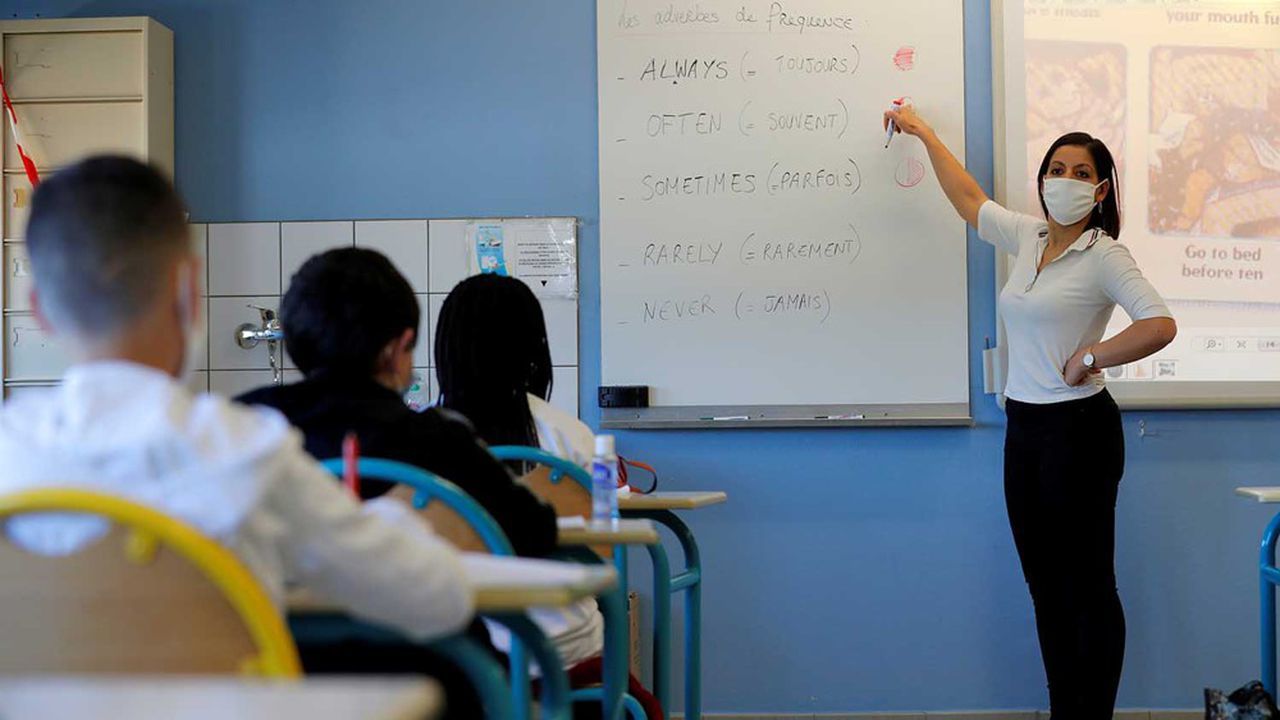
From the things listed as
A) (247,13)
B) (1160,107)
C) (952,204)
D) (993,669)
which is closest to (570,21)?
(247,13)

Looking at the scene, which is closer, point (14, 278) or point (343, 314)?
point (343, 314)

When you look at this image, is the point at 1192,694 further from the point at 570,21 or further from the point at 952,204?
the point at 570,21

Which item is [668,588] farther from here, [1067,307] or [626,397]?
[1067,307]

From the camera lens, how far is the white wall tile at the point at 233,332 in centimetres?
380

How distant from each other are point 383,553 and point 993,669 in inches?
118

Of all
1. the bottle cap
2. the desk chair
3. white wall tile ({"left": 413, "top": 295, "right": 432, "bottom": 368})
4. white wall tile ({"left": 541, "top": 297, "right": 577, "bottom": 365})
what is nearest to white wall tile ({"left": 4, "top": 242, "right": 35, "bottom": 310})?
white wall tile ({"left": 413, "top": 295, "right": 432, "bottom": 368})

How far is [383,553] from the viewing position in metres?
1.09

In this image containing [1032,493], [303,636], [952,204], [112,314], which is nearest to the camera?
[112,314]

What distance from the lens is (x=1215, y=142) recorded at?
3.71 m

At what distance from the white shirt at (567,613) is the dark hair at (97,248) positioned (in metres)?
0.85

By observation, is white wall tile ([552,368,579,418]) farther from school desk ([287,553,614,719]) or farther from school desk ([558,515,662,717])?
school desk ([287,553,614,719])

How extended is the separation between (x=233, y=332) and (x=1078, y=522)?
2.39 m

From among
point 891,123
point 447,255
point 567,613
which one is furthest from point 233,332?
point 567,613

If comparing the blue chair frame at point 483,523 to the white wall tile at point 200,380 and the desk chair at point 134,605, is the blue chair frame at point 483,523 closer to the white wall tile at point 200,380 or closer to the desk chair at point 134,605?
the desk chair at point 134,605
